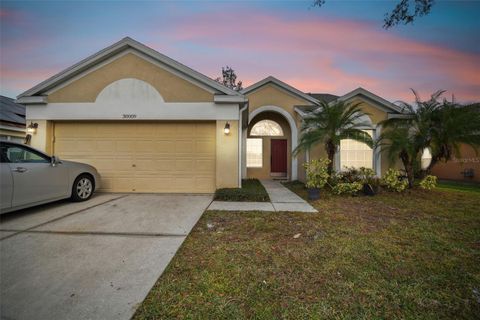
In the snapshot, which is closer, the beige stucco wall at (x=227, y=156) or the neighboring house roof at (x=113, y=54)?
the neighboring house roof at (x=113, y=54)

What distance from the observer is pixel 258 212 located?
201 inches

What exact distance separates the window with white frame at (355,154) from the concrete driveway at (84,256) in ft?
26.2

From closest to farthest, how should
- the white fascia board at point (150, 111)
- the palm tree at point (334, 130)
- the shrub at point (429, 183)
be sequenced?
the white fascia board at point (150, 111) → the shrub at point (429, 183) → the palm tree at point (334, 130)

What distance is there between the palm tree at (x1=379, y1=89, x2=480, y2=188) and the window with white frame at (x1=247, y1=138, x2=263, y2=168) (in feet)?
21.1

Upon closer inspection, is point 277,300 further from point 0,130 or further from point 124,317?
point 0,130

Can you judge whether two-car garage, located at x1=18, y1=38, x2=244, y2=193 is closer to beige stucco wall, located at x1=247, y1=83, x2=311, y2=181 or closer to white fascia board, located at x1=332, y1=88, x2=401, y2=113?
beige stucco wall, located at x1=247, y1=83, x2=311, y2=181

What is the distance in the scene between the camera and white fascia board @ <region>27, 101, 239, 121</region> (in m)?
6.92

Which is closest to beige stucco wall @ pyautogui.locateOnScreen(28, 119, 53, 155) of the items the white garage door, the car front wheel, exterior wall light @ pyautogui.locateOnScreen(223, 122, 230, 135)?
the white garage door

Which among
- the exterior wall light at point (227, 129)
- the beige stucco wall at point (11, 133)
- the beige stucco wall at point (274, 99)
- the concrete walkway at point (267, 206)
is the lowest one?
the concrete walkway at point (267, 206)

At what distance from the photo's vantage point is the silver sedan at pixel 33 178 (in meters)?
4.09

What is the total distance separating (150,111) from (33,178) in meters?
3.59

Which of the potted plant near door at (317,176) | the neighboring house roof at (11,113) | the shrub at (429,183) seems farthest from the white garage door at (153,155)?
the shrub at (429,183)

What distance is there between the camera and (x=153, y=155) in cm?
712

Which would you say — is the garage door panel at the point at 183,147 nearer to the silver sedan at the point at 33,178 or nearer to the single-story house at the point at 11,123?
the silver sedan at the point at 33,178
